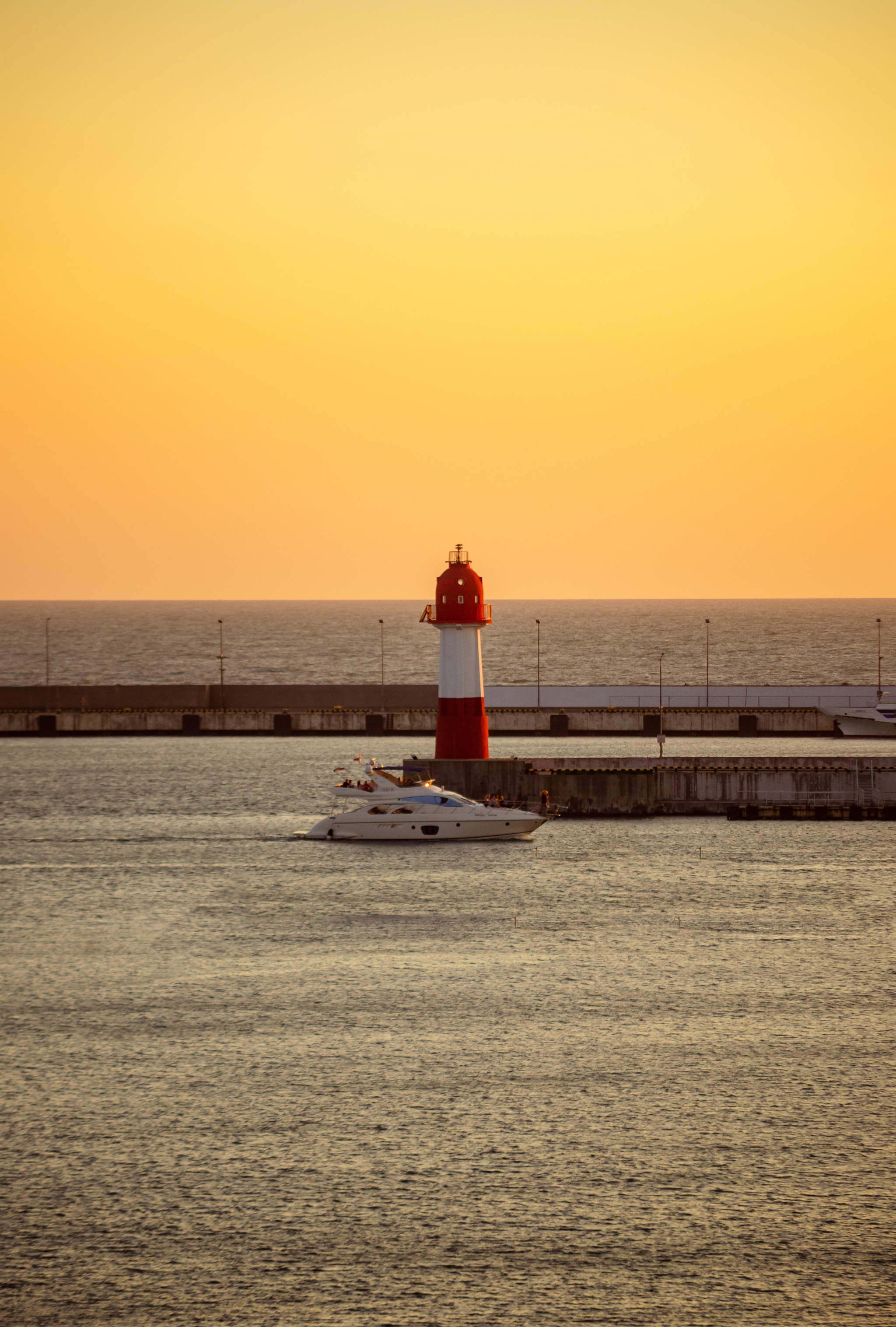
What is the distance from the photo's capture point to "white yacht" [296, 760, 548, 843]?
210 ft

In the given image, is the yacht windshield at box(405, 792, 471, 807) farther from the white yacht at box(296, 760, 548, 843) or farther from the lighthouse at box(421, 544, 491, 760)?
the lighthouse at box(421, 544, 491, 760)

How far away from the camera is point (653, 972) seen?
42.4 metres

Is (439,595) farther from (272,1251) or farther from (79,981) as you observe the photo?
(272,1251)

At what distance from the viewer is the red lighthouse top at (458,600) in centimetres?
6906

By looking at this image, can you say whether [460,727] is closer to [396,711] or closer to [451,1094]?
[451,1094]

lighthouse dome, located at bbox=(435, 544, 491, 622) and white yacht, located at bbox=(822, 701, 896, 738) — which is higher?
lighthouse dome, located at bbox=(435, 544, 491, 622)

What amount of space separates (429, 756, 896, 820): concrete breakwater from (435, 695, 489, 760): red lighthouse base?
0.51 meters

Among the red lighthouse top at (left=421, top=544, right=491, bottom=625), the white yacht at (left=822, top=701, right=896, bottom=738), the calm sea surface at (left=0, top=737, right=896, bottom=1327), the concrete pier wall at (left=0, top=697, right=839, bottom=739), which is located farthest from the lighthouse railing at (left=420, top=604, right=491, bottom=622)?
the white yacht at (left=822, top=701, right=896, bottom=738)

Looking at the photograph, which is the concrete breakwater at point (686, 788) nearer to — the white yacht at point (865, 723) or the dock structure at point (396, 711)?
the dock structure at point (396, 711)

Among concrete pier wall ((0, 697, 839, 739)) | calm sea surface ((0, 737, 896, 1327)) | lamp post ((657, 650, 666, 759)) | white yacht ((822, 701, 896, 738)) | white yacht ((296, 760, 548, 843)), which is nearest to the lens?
calm sea surface ((0, 737, 896, 1327))

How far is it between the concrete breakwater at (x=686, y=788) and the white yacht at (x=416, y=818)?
453cm

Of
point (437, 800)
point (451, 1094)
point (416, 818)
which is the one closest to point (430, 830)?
point (416, 818)

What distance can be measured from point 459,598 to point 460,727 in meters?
6.20

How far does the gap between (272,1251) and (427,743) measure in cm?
8477
